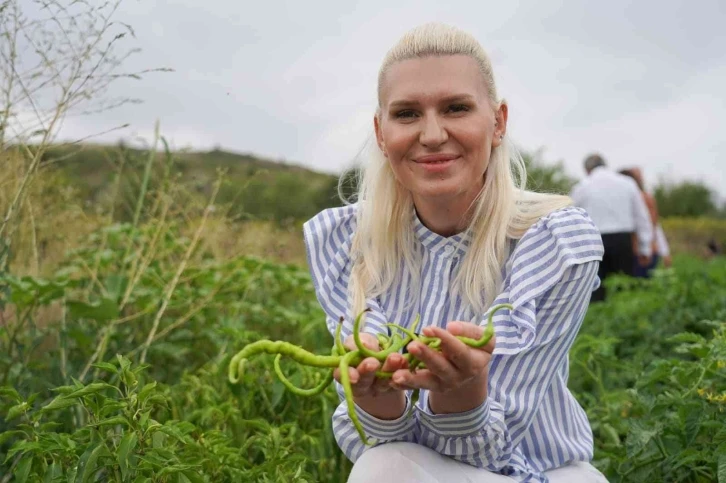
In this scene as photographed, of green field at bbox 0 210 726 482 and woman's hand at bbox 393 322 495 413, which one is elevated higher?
woman's hand at bbox 393 322 495 413

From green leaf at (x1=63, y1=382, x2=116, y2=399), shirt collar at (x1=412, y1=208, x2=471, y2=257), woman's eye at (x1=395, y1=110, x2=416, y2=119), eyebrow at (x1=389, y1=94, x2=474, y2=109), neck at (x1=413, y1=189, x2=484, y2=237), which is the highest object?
eyebrow at (x1=389, y1=94, x2=474, y2=109)

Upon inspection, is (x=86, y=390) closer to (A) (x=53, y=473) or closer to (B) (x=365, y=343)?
(A) (x=53, y=473)

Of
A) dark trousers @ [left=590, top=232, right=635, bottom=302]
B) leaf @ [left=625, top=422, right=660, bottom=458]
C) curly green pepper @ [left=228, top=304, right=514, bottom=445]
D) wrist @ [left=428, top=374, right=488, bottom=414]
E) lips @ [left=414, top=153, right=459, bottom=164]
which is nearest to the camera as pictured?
curly green pepper @ [left=228, top=304, right=514, bottom=445]

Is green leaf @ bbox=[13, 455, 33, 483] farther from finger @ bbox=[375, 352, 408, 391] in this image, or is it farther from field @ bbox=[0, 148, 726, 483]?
finger @ bbox=[375, 352, 408, 391]

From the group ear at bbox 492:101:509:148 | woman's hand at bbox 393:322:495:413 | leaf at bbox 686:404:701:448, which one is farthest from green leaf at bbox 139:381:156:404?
leaf at bbox 686:404:701:448

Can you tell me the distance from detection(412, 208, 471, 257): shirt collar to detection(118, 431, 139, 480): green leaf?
89 centimetres

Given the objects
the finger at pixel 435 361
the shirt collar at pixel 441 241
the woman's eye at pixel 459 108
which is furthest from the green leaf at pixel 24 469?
the woman's eye at pixel 459 108

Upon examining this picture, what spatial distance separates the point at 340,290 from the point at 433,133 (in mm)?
527

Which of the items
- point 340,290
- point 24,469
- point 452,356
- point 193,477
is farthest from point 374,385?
point 24,469

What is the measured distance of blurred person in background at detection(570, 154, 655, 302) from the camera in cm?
753

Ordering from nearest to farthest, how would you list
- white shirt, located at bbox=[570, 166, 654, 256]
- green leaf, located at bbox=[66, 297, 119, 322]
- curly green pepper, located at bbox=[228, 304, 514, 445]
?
curly green pepper, located at bbox=[228, 304, 514, 445]
green leaf, located at bbox=[66, 297, 119, 322]
white shirt, located at bbox=[570, 166, 654, 256]

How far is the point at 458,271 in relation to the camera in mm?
2107

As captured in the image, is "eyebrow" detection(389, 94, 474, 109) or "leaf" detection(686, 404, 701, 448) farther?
"leaf" detection(686, 404, 701, 448)

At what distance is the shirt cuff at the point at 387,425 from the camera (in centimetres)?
186
